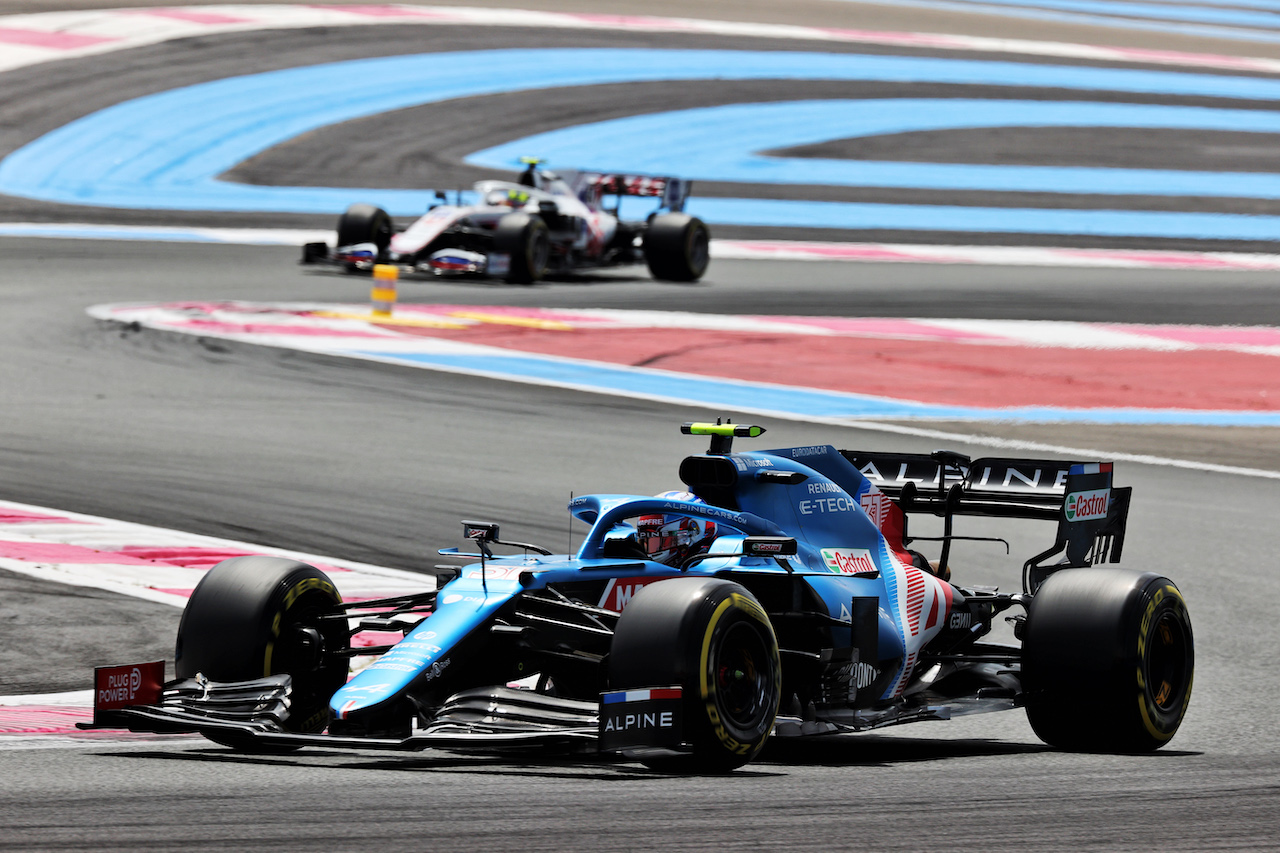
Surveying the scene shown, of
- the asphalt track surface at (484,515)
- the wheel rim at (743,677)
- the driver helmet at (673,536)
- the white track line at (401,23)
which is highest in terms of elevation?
the white track line at (401,23)

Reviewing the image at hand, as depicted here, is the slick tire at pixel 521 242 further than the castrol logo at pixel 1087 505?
Yes

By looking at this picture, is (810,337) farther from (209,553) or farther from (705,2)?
(705,2)

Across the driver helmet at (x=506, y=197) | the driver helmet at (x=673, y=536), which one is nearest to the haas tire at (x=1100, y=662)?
the driver helmet at (x=673, y=536)

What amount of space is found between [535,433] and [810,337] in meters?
7.20

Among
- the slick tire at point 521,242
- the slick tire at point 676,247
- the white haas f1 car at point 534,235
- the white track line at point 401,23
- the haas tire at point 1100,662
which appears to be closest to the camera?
the haas tire at point 1100,662

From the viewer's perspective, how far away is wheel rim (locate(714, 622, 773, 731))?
22.6ft

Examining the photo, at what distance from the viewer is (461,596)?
7.34 metres

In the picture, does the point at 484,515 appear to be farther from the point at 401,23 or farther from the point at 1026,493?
the point at 401,23

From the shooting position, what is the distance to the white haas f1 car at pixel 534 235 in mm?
26734

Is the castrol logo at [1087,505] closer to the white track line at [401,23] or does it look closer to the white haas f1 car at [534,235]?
the white haas f1 car at [534,235]

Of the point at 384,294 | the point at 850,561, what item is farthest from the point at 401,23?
the point at 850,561

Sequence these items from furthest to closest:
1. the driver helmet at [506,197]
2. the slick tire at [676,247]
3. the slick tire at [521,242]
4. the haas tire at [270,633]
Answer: the slick tire at [676,247], the driver helmet at [506,197], the slick tire at [521,242], the haas tire at [270,633]

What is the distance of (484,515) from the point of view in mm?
13000

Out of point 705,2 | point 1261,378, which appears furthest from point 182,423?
point 705,2
